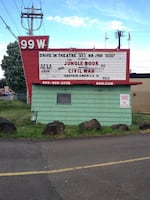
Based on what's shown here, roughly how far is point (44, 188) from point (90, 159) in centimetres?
352

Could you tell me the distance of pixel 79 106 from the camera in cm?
2412

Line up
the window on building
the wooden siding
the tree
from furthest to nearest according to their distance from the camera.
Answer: the tree < the window on building < the wooden siding

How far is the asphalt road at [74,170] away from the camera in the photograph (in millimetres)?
7969

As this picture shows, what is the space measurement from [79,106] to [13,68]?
36362 millimetres

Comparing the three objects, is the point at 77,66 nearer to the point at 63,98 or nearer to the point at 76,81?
the point at 76,81

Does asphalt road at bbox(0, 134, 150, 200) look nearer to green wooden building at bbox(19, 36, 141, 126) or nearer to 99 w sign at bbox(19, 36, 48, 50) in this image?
green wooden building at bbox(19, 36, 141, 126)

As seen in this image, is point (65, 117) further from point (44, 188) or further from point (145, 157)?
point (44, 188)

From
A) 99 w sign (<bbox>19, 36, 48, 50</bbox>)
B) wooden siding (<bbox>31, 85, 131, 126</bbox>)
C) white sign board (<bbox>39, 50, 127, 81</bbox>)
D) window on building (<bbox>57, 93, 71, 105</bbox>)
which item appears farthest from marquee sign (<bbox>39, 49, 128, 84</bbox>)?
window on building (<bbox>57, 93, 71, 105</bbox>)

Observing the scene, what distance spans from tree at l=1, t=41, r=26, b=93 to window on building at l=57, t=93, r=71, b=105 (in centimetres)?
3474

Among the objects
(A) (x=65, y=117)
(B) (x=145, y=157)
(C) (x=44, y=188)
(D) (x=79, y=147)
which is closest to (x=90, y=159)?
(B) (x=145, y=157)

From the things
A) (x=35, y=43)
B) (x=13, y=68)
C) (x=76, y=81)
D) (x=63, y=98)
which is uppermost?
(x=13, y=68)

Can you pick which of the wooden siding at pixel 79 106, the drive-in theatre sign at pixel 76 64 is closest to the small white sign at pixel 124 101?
the wooden siding at pixel 79 106

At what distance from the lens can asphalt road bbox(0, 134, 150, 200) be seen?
7969mm

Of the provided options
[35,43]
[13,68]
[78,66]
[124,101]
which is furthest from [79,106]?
[13,68]
